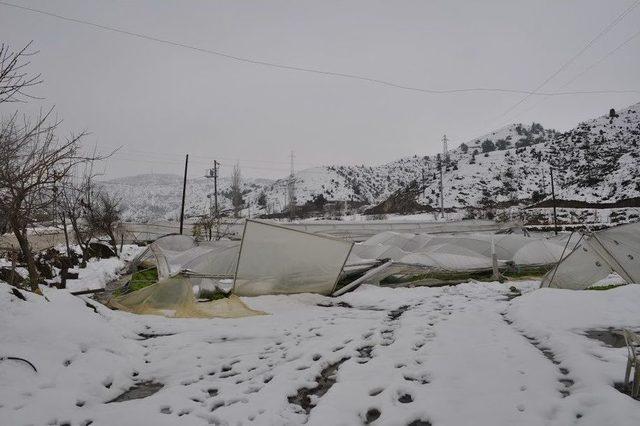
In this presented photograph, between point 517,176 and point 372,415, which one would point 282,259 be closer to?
point 372,415

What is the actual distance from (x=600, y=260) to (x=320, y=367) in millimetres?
8249

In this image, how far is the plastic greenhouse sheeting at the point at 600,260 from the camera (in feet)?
29.8

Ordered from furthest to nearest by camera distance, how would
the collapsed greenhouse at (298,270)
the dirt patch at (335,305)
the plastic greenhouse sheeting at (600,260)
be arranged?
the plastic greenhouse sheeting at (600,260), the dirt patch at (335,305), the collapsed greenhouse at (298,270)

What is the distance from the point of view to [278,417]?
328 cm

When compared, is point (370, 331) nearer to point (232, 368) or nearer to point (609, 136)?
point (232, 368)

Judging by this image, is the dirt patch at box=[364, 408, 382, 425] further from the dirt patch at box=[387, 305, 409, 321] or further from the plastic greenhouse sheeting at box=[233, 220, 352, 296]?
the plastic greenhouse sheeting at box=[233, 220, 352, 296]

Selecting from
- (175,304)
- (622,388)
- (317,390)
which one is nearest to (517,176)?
(175,304)

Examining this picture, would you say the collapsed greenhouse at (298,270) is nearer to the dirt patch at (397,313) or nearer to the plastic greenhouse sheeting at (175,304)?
the plastic greenhouse sheeting at (175,304)

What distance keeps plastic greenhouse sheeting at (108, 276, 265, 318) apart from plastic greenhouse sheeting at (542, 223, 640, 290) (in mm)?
7221

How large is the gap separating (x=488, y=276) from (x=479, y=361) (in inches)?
460

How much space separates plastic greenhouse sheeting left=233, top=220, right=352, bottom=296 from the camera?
927 centimetres

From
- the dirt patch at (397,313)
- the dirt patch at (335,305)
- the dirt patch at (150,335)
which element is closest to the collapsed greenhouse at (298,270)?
the dirt patch at (335,305)

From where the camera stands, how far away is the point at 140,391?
13.3ft

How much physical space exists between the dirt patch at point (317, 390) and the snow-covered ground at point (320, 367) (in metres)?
0.02
